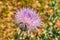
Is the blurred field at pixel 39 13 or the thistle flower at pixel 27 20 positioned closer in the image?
the thistle flower at pixel 27 20

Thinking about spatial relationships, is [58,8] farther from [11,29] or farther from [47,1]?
[11,29]

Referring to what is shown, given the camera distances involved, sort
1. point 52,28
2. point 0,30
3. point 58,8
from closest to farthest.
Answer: point 0,30, point 52,28, point 58,8

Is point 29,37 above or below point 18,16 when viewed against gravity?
below

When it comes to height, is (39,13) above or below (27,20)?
below

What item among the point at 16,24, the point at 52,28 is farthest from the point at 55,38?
the point at 16,24

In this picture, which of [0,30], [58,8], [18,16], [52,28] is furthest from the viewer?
[58,8]

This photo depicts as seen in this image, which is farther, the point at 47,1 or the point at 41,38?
the point at 47,1

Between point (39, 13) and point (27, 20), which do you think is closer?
→ point (27, 20)

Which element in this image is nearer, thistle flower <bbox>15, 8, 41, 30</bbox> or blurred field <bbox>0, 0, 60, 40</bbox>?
thistle flower <bbox>15, 8, 41, 30</bbox>
